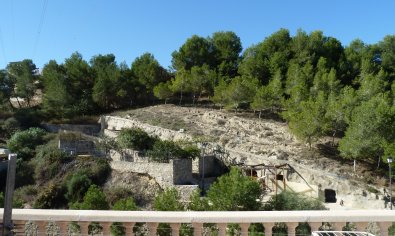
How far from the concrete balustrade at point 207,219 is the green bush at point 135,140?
58.8ft

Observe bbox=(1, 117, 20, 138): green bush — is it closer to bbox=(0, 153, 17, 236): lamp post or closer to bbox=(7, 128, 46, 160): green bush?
bbox=(7, 128, 46, 160): green bush

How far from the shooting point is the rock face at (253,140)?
733 inches

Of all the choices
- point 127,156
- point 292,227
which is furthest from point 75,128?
point 292,227

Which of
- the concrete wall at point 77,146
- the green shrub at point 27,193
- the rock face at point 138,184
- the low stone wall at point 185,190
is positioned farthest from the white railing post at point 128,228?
the concrete wall at point 77,146

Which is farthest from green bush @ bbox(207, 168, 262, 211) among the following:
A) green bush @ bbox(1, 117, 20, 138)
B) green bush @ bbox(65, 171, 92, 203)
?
green bush @ bbox(1, 117, 20, 138)

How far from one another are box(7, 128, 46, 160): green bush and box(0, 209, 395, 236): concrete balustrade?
67.9ft

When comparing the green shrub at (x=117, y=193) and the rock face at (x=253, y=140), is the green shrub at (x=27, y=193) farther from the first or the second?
the rock face at (x=253, y=140)

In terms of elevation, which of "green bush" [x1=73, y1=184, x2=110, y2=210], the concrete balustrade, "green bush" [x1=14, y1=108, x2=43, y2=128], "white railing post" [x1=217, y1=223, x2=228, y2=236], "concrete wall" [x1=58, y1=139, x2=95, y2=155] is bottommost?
"green bush" [x1=73, y1=184, x2=110, y2=210]

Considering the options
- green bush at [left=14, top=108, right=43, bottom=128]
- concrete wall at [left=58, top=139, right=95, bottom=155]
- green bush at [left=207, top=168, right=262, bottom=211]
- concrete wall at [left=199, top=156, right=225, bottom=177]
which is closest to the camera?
green bush at [left=207, top=168, right=262, bottom=211]

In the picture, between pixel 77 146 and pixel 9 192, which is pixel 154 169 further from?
pixel 9 192

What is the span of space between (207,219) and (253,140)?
21.0 m

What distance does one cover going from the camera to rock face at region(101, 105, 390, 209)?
1861 cm

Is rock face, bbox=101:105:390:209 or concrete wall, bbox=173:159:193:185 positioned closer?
rock face, bbox=101:105:390:209

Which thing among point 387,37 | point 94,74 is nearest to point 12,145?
point 94,74
